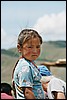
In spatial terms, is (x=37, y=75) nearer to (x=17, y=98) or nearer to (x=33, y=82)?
(x=33, y=82)

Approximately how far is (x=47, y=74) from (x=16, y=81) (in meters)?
0.20

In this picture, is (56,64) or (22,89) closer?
(22,89)

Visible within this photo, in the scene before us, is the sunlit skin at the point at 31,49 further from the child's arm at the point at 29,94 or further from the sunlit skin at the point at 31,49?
the child's arm at the point at 29,94

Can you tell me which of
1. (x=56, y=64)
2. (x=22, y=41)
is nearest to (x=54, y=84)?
(x=22, y=41)

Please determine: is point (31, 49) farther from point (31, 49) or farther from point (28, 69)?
point (28, 69)

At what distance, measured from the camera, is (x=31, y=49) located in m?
1.41

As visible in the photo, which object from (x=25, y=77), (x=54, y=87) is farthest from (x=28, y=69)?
(x=54, y=87)

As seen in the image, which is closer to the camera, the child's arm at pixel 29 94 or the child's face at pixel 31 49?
the child's arm at pixel 29 94

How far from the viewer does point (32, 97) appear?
4.28ft

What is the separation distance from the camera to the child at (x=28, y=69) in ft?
4.36

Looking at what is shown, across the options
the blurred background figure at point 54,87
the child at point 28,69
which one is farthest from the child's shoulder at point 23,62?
the blurred background figure at point 54,87

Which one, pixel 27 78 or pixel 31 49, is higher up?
pixel 31 49

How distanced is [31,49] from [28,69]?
0.11 metres

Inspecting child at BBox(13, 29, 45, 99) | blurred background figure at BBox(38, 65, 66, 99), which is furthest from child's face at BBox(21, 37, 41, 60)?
blurred background figure at BBox(38, 65, 66, 99)
